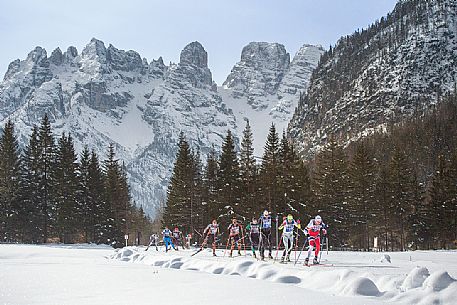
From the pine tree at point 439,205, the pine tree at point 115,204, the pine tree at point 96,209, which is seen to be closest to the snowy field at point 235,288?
the pine tree at point 439,205

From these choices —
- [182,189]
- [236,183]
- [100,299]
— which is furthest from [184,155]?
[100,299]

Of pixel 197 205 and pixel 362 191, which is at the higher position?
pixel 362 191

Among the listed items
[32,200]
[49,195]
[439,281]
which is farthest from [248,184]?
[439,281]

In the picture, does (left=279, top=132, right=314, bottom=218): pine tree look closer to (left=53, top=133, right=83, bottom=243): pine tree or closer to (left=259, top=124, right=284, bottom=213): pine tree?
(left=259, top=124, right=284, bottom=213): pine tree

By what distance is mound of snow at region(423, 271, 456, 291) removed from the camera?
33.5 ft

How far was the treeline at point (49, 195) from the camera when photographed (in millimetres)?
49688

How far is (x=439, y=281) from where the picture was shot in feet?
33.8

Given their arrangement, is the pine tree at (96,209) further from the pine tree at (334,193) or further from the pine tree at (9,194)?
the pine tree at (334,193)

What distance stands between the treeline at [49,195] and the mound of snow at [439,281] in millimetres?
43984

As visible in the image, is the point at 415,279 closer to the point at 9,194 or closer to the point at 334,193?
the point at 334,193

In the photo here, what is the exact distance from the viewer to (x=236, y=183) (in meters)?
52.5

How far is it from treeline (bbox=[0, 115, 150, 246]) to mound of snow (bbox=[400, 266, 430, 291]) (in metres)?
43.0

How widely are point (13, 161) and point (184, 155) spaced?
20.3 metres

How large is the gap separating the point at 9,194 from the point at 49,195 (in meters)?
4.34
